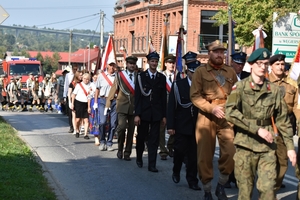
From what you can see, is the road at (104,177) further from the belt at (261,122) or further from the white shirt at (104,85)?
the belt at (261,122)

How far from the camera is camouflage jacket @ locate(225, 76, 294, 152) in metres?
7.31

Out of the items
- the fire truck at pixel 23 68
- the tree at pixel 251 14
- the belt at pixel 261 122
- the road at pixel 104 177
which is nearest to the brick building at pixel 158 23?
the fire truck at pixel 23 68

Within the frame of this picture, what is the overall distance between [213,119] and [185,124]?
1103mm

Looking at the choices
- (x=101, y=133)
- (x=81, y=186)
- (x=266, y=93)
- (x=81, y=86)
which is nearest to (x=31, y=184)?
(x=81, y=186)

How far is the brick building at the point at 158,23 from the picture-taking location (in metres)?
47.8

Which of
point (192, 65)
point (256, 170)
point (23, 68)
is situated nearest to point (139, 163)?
point (192, 65)

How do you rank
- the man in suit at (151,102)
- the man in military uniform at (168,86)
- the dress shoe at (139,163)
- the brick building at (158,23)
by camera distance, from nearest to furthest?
the man in suit at (151,102), the dress shoe at (139,163), the man in military uniform at (168,86), the brick building at (158,23)

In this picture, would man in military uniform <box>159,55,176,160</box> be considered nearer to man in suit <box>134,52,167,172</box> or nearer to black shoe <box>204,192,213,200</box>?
man in suit <box>134,52,167,172</box>

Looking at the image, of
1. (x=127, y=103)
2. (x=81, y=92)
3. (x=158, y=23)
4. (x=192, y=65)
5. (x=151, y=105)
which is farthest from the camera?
(x=158, y=23)

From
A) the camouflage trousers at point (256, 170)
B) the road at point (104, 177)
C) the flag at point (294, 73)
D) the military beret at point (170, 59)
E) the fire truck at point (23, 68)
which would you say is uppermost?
the military beret at point (170, 59)

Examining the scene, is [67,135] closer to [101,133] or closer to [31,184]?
[101,133]

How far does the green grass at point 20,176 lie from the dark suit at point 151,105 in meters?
1.90

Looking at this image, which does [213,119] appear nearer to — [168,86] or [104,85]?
[168,86]

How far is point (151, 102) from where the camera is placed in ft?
39.7
